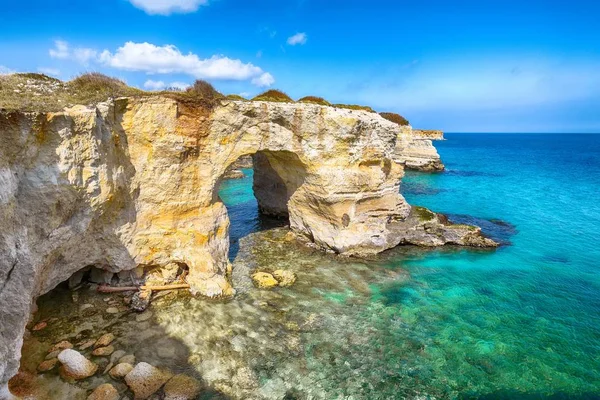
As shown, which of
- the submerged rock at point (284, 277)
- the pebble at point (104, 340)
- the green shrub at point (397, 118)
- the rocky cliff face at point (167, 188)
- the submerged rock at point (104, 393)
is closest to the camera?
the rocky cliff face at point (167, 188)

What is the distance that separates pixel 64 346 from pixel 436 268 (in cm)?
1828

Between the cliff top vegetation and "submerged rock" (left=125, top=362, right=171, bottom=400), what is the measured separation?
329 inches

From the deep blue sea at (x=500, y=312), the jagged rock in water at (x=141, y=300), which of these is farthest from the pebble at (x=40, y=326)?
the deep blue sea at (x=500, y=312)

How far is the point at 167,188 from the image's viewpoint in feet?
47.0

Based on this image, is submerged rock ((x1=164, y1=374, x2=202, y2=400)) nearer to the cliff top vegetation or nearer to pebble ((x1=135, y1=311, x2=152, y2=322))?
pebble ((x1=135, y1=311, x2=152, y2=322))

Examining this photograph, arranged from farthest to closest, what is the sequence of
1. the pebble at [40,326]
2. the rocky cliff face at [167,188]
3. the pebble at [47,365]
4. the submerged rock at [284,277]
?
the submerged rock at [284,277], the pebble at [40,326], the pebble at [47,365], the rocky cliff face at [167,188]

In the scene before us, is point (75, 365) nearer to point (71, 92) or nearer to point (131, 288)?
point (131, 288)

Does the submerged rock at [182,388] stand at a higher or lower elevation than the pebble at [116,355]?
lower

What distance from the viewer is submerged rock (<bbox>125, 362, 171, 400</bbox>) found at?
31.2ft

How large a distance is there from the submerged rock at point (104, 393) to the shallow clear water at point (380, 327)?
1.07 feet

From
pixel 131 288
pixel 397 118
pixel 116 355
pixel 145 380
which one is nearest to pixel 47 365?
pixel 116 355

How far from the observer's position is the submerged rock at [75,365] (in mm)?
9773

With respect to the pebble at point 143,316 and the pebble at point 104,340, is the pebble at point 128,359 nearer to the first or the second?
the pebble at point 104,340

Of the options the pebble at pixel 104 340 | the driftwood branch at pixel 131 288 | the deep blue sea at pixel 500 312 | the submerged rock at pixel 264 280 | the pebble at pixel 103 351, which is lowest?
the deep blue sea at pixel 500 312
